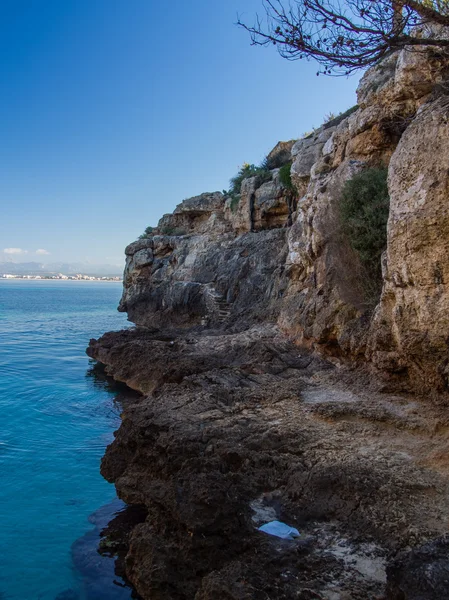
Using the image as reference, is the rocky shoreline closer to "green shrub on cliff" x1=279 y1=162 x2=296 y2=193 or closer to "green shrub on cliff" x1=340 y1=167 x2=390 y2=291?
"green shrub on cliff" x1=340 y1=167 x2=390 y2=291

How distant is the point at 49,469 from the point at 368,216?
28.7 ft

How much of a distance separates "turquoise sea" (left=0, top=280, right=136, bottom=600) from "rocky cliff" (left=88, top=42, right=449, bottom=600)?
92cm

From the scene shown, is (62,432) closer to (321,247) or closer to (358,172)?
(321,247)

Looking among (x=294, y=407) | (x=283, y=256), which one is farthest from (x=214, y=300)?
(x=294, y=407)

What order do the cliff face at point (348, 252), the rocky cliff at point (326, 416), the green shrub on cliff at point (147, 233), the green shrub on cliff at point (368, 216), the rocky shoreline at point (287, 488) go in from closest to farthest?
the rocky shoreline at point (287, 488) < the rocky cliff at point (326, 416) < the cliff face at point (348, 252) < the green shrub on cliff at point (368, 216) < the green shrub on cliff at point (147, 233)

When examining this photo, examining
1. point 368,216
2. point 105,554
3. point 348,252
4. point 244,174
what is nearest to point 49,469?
point 105,554

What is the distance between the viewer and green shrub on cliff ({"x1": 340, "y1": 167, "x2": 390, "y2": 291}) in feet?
35.1

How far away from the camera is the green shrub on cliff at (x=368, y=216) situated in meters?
10.7

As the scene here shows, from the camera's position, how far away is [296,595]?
410 centimetres

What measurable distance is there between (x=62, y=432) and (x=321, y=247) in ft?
27.8

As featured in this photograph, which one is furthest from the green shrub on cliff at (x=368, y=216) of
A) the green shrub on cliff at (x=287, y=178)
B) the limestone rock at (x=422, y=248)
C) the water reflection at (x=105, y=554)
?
the green shrub on cliff at (x=287, y=178)

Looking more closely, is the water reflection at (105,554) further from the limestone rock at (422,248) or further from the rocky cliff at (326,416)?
the limestone rock at (422,248)

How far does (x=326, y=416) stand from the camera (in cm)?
814

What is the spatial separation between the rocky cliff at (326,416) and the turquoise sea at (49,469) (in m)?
0.92
